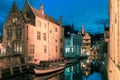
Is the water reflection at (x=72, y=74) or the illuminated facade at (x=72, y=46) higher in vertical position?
the illuminated facade at (x=72, y=46)

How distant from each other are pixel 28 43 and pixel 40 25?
7969 millimetres

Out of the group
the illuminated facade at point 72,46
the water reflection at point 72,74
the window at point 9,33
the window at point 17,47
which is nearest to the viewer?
the water reflection at point 72,74

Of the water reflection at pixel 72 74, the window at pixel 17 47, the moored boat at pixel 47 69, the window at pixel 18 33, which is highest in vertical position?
the window at pixel 18 33

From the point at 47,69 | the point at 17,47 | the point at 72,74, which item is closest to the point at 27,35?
the point at 17,47

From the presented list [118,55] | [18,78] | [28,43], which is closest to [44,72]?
[18,78]

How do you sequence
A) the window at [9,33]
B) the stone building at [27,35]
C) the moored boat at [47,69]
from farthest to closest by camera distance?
the window at [9,33] < the stone building at [27,35] < the moored boat at [47,69]

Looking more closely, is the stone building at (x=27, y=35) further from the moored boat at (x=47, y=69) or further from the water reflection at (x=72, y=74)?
the water reflection at (x=72, y=74)

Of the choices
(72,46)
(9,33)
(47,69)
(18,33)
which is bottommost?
(47,69)

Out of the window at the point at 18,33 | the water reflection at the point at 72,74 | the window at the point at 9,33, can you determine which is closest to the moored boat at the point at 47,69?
the water reflection at the point at 72,74

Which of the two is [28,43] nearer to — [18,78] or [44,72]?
[44,72]

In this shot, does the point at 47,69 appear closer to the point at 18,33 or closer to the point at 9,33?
the point at 18,33

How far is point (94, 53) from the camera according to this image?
12962 cm

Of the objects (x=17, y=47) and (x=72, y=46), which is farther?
(x=72, y=46)

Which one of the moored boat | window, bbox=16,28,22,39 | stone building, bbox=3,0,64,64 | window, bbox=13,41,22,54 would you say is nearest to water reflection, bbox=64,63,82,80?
the moored boat
